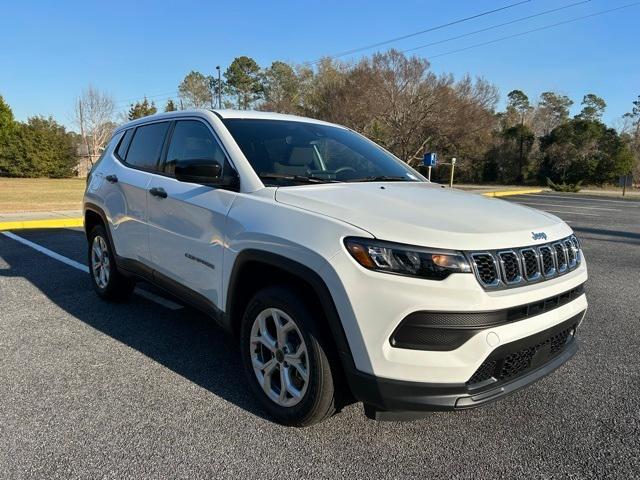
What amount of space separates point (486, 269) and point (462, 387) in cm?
56

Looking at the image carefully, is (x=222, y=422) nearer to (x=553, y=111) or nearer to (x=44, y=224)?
(x=44, y=224)

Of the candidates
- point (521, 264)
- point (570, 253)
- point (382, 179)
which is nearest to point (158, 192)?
point (382, 179)

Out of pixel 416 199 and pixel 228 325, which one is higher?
pixel 416 199

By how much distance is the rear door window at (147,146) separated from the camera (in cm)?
421

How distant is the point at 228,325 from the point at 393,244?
4.52ft

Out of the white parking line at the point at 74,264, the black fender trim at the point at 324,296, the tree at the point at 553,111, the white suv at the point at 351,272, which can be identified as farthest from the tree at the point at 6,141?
the tree at the point at 553,111

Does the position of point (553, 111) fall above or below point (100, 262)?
above

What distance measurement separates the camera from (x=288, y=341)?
2.78 m

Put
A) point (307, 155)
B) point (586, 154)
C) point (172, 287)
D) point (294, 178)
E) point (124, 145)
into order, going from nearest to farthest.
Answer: point (294, 178) → point (307, 155) → point (172, 287) → point (124, 145) → point (586, 154)

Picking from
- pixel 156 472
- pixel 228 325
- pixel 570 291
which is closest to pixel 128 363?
pixel 228 325

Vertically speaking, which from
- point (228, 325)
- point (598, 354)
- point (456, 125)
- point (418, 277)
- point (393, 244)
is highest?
point (456, 125)

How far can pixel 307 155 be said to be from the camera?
357 centimetres

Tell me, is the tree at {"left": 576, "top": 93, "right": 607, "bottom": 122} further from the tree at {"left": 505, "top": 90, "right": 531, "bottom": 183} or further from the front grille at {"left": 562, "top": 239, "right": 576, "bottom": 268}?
the front grille at {"left": 562, "top": 239, "right": 576, "bottom": 268}

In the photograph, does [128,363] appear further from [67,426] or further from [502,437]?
[502,437]
